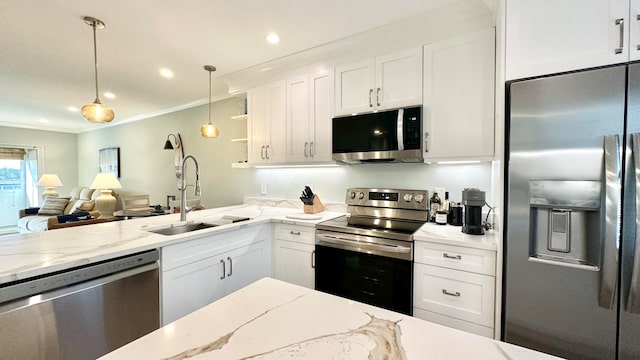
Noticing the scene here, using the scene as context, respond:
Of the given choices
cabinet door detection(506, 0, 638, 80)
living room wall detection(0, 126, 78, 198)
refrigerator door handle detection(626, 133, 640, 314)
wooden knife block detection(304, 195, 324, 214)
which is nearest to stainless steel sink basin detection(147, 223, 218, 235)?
wooden knife block detection(304, 195, 324, 214)

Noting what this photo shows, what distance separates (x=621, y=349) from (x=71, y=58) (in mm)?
4367

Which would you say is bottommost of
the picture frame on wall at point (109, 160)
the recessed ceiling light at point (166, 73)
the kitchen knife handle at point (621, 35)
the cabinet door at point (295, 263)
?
the cabinet door at point (295, 263)

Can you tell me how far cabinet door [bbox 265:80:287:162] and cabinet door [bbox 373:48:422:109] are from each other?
992 millimetres

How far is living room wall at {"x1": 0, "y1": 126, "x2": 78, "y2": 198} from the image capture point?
5.75 metres

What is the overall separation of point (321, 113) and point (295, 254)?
4.26ft

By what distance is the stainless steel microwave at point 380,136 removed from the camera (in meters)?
1.95

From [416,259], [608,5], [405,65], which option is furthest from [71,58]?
[608,5]

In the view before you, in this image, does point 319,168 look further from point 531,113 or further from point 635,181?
point 635,181

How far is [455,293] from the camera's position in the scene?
1.58 meters

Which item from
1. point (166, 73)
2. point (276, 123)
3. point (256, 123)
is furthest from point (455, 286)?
point (166, 73)

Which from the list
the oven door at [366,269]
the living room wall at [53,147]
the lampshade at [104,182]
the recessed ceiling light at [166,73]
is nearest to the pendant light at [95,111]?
the recessed ceiling light at [166,73]

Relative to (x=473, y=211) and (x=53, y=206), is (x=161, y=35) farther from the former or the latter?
(x=53, y=206)

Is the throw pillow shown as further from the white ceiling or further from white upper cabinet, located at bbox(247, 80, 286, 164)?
white upper cabinet, located at bbox(247, 80, 286, 164)

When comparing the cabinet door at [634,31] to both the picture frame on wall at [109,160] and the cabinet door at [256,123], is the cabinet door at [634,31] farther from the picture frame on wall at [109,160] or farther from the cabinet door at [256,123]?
the picture frame on wall at [109,160]
